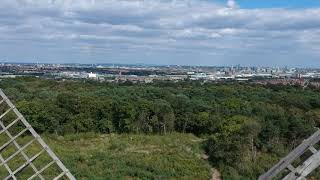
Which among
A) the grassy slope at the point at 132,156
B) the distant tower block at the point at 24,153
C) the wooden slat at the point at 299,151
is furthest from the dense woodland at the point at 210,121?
the wooden slat at the point at 299,151

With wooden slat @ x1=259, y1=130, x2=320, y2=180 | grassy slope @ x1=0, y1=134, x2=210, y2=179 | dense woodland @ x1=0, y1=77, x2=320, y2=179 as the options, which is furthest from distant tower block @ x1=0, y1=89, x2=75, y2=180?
dense woodland @ x1=0, y1=77, x2=320, y2=179

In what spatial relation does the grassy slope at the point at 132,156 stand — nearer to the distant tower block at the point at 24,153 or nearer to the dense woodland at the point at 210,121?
the dense woodland at the point at 210,121

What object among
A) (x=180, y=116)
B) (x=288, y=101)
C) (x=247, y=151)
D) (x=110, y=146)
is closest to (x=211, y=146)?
(x=247, y=151)

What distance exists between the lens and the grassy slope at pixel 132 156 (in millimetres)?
26859

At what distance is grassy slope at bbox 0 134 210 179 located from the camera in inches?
1057

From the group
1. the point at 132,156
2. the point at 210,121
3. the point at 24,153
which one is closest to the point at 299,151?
the point at 24,153

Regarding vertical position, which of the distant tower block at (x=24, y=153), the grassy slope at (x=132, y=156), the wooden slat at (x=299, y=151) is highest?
the wooden slat at (x=299, y=151)

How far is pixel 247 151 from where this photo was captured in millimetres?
32688

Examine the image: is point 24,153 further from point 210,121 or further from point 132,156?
point 210,121

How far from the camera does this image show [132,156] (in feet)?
104

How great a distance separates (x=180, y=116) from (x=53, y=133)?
478 inches

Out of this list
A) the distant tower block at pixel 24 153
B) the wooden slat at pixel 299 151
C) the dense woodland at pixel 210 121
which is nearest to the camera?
the wooden slat at pixel 299 151

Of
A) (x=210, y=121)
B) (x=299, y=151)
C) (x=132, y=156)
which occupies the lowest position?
(x=132, y=156)

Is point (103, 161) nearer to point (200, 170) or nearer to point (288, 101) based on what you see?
point (200, 170)
